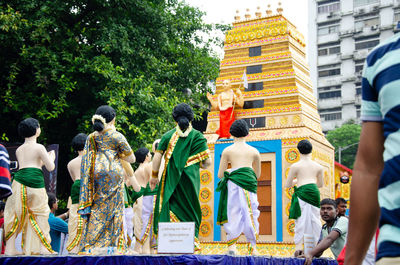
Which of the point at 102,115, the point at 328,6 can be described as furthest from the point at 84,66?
the point at 328,6

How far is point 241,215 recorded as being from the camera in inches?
328

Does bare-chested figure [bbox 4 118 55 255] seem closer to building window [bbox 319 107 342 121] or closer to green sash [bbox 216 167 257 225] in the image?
green sash [bbox 216 167 257 225]

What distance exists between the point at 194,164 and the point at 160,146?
569mm

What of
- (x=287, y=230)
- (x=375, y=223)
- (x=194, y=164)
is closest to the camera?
(x=375, y=223)

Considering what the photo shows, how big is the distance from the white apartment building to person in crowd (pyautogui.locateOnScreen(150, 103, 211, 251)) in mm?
45528

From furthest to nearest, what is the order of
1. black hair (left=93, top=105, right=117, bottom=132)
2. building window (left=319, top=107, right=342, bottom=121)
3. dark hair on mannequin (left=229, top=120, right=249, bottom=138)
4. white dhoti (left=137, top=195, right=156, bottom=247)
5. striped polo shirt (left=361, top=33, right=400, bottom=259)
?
building window (left=319, top=107, right=342, bottom=121)
white dhoti (left=137, top=195, right=156, bottom=247)
dark hair on mannequin (left=229, top=120, right=249, bottom=138)
black hair (left=93, top=105, right=117, bottom=132)
striped polo shirt (left=361, top=33, right=400, bottom=259)

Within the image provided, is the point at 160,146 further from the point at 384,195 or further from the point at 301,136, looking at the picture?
the point at 301,136

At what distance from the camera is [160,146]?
7152 mm

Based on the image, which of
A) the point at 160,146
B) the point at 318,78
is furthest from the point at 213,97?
the point at 318,78

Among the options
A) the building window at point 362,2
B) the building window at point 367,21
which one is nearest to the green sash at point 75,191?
the building window at point 367,21

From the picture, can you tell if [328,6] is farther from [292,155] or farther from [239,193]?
[239,193]

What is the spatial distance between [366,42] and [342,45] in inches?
99.3

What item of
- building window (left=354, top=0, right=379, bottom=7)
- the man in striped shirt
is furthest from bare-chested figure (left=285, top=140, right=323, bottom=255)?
building window (left=354, top=0, right=379, bottom=7)

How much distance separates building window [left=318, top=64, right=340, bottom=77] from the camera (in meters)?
52.7
